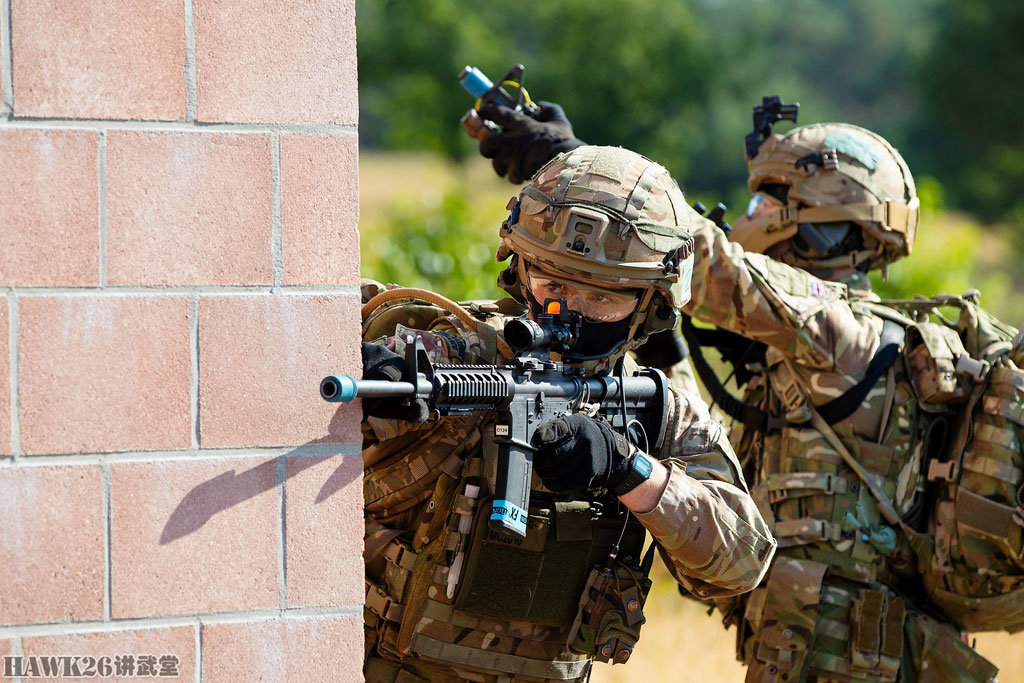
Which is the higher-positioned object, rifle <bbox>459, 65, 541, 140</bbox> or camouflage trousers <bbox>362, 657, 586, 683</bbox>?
rifle <bbox>459, 65, 541, 140</bbox>

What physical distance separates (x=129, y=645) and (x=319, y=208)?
89 cm

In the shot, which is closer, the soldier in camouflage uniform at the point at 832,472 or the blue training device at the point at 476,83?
the soldier in camouflage uniform at the point at 832,472

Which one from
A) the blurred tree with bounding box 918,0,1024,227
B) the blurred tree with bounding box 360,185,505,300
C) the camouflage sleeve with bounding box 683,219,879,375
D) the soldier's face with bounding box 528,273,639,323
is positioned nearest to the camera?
the soldier's face with bounding box 528,273,639,323

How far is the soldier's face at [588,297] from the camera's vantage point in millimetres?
2973

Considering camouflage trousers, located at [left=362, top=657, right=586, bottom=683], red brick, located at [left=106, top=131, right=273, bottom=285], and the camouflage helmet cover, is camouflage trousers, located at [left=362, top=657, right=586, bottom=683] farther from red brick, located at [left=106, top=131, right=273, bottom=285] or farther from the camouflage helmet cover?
red brick, located at [left=106, top=131, right=273, bottom=285]

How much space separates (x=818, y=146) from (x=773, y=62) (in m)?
64.9

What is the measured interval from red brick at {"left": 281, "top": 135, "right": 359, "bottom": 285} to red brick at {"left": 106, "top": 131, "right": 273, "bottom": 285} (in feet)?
0.14

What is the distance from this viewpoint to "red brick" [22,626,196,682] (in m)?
2.20

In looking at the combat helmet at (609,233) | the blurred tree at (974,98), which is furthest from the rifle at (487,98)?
the blurred tree at (974,98)

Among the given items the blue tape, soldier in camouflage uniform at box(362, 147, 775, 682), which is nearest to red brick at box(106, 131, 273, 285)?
soldier in camouflage uniform at box(362, 147, 775, 682)

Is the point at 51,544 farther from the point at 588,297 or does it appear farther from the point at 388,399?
the point at 588,297

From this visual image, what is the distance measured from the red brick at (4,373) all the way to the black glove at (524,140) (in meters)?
2.05

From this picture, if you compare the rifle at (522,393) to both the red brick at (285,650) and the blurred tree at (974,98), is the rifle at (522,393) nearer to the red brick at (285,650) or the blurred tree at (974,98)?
the red brick at (285,650)

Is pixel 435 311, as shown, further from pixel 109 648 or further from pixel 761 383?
pixel 761 383
